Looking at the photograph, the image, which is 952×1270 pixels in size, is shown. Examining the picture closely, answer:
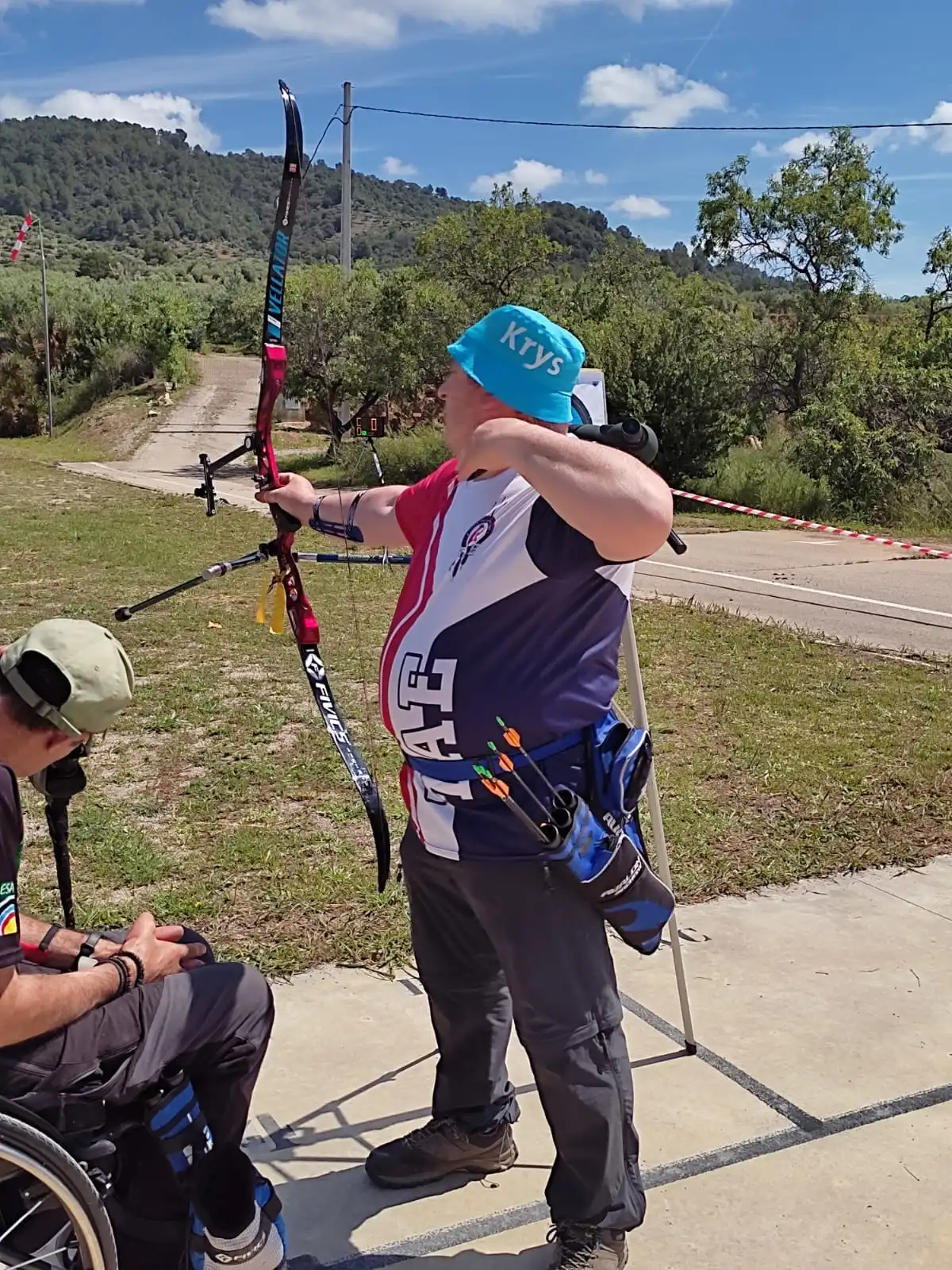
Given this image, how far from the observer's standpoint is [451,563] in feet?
7.89

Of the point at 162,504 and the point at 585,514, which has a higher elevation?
the point at 585,514

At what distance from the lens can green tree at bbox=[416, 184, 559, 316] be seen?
22.4m

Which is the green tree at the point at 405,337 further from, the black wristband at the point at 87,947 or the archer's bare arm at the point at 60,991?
the archer's bare arm at the point at 60,991

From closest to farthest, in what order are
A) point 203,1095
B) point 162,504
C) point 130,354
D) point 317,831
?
point 203,1095
point 317,831
point 162,504
point 130,354

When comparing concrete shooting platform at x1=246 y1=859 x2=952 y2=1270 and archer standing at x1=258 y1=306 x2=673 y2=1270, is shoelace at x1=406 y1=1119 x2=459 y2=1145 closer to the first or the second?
concrete shooting platform at x1=246 y1=859 x2=952 y2=1270

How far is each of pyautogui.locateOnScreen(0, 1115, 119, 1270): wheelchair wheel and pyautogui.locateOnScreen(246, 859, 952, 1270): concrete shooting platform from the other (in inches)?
24.7

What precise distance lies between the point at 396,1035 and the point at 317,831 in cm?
171

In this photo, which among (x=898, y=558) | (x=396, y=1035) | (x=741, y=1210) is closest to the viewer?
(x=741, y=1210)

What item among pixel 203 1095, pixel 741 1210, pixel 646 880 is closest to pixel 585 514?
pixel 646 880

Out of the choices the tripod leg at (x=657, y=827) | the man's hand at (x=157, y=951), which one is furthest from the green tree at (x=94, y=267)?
the man's hand at (x=157, y=951)

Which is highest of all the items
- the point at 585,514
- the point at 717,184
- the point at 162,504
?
the point at 717,184

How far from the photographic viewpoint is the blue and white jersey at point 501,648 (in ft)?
7.53

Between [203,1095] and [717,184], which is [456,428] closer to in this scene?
[203,1095]

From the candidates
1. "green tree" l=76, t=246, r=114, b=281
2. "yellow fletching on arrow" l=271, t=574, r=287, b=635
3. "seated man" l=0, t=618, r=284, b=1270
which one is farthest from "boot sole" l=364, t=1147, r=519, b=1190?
"green tree" l=76, t=246, r=114, b=281
